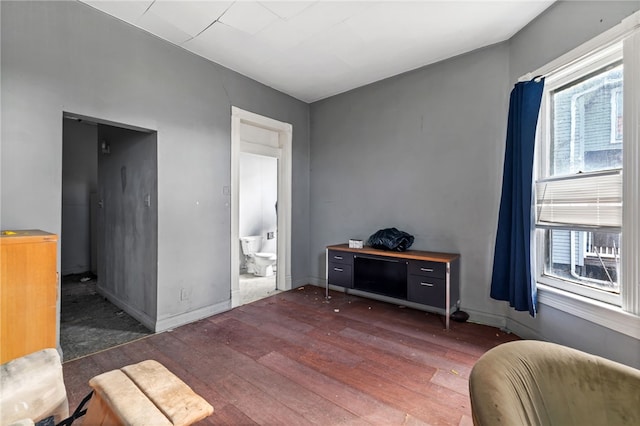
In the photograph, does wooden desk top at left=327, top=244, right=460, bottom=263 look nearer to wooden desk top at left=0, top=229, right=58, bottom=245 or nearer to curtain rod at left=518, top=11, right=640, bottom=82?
curtain rod at left=518, top=11, right=640, bottom=82

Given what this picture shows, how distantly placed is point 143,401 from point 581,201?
291 cm

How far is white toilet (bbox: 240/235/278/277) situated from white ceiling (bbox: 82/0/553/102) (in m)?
2.91

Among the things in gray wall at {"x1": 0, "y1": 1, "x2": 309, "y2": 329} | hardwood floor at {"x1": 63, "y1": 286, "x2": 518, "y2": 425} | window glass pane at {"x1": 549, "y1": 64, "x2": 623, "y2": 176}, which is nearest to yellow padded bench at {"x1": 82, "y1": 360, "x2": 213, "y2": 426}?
hardwood floor at {"x1": 63, "y1": 286, "x2": 518, "y2": 425}

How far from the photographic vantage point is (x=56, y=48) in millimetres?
2141

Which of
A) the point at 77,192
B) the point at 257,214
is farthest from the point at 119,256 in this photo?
the point at 77,192

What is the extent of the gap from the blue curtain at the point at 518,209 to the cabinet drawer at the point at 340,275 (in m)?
1.54

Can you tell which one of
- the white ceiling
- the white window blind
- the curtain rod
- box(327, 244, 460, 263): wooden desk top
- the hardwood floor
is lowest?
the hardwood floor

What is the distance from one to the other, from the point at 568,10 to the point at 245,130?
336 centimetres

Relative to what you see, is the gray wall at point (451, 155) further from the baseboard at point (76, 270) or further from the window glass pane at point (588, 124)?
the baseboard at point (76, 270)

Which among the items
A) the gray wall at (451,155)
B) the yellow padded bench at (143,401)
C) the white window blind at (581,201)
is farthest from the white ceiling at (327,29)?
the yellow padded bench at (143,401)

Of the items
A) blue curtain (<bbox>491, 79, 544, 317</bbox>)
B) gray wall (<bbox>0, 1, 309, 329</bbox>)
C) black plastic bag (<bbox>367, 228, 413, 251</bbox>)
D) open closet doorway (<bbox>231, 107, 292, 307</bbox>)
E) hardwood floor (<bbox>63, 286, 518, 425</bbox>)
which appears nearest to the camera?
hardwood floor (<bbox>63, 286, 518, 425</bbox>)

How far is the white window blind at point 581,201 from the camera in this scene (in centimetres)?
187

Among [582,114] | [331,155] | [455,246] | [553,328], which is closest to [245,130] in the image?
[331,155]

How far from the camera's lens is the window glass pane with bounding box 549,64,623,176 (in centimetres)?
191
